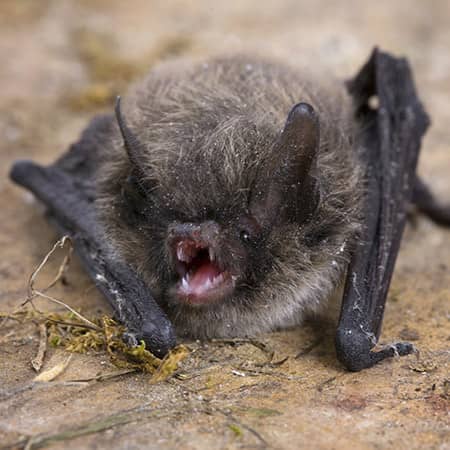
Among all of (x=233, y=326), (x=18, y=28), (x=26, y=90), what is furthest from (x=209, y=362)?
(x=18, y=28)

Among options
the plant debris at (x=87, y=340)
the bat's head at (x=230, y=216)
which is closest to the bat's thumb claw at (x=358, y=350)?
the bat's head at (x=230, y=216)

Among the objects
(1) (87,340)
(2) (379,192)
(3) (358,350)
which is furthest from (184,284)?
(2) (379,192)

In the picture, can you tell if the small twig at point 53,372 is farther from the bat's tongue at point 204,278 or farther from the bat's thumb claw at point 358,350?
A: the bat's thumb claw at point 358,350

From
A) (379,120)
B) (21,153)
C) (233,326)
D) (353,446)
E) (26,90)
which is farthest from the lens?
(26,90)

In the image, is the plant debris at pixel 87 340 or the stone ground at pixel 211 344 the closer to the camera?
the stone ground at pixel 211 344

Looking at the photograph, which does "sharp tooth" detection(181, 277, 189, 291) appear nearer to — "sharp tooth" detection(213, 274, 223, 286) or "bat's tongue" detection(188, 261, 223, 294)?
"bat's tongue" detection(188, 261, 223, 294)

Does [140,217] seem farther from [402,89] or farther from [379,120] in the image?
[402,89]

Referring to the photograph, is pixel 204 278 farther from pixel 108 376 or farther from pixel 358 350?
pixel 358 350
